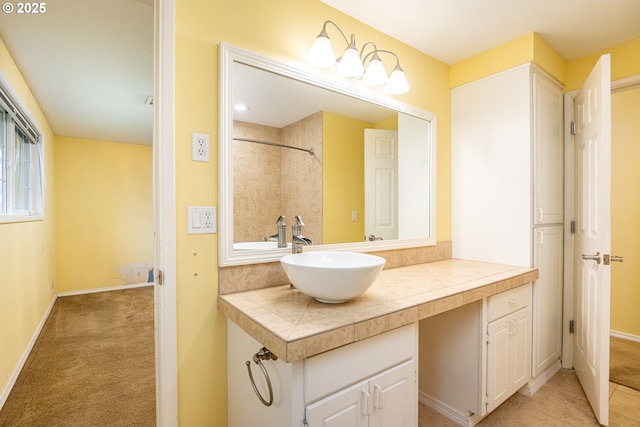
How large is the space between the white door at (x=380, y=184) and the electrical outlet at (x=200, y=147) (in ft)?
3.19

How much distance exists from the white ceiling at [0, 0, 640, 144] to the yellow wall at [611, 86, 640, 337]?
3.34 feet

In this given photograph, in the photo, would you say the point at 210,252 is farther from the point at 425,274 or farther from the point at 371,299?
the point at 425,274

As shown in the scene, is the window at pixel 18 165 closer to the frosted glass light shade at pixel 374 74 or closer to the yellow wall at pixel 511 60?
the frosted glass light shade at pixel 374 74

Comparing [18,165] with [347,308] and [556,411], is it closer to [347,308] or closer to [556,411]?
[347,308]

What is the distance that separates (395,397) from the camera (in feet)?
3.75

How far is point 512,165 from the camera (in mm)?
1981

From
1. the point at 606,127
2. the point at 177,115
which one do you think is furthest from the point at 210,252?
the point at 606,127

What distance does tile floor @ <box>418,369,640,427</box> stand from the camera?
65.3 inches

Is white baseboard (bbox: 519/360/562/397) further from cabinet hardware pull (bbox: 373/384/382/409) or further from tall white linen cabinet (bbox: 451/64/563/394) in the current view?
cabinet hardware pull (bbox: 373/384/382/409)

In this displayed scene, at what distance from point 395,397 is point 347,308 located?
15.3 inches

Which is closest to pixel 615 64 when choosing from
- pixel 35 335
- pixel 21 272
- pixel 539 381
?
pixel 539 381

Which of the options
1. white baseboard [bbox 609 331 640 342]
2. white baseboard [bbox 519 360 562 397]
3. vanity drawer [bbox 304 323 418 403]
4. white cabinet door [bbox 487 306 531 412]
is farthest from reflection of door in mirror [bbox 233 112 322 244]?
white baseboard [bbox 609 331 640 342]

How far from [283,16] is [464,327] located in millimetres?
1847

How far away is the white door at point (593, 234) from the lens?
5.19ft
